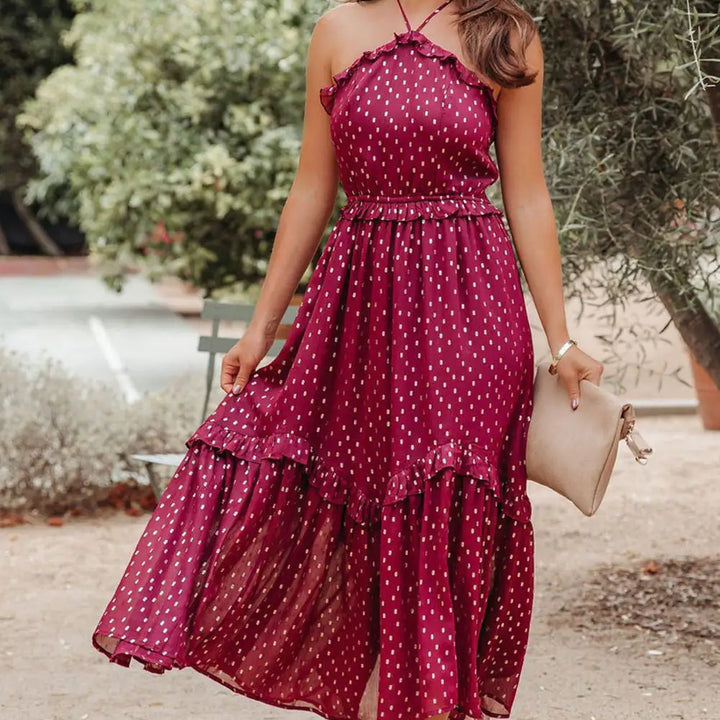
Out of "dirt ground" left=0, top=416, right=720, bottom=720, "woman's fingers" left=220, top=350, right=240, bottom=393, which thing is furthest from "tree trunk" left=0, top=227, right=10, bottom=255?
"woman's fingers" left=220, top=350, right=240, bottom=393

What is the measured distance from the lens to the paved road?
13.1 meters

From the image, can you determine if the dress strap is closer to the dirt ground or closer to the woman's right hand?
the woman's right hand

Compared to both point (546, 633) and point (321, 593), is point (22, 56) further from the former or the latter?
point (321, 593)

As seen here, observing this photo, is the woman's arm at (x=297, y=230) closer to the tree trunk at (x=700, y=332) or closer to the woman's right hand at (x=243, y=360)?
the woman's right hand at (x=243, y=360)

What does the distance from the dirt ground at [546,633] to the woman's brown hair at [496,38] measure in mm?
2004

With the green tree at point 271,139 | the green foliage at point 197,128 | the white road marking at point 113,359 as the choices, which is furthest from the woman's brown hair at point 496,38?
the green foliage at point 197,128

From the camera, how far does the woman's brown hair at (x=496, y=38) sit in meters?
2.96

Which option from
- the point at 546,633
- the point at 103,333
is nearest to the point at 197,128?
the point at 103,333

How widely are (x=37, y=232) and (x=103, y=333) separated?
19191mm

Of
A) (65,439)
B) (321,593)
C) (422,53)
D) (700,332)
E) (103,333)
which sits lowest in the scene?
(103,333)

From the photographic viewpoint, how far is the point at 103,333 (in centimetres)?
1653

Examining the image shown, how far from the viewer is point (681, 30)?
4332 mm

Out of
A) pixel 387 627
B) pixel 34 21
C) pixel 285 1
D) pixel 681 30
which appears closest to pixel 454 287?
pixel 387 627

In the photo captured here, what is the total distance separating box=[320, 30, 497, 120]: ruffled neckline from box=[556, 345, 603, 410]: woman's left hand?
0.53 m
